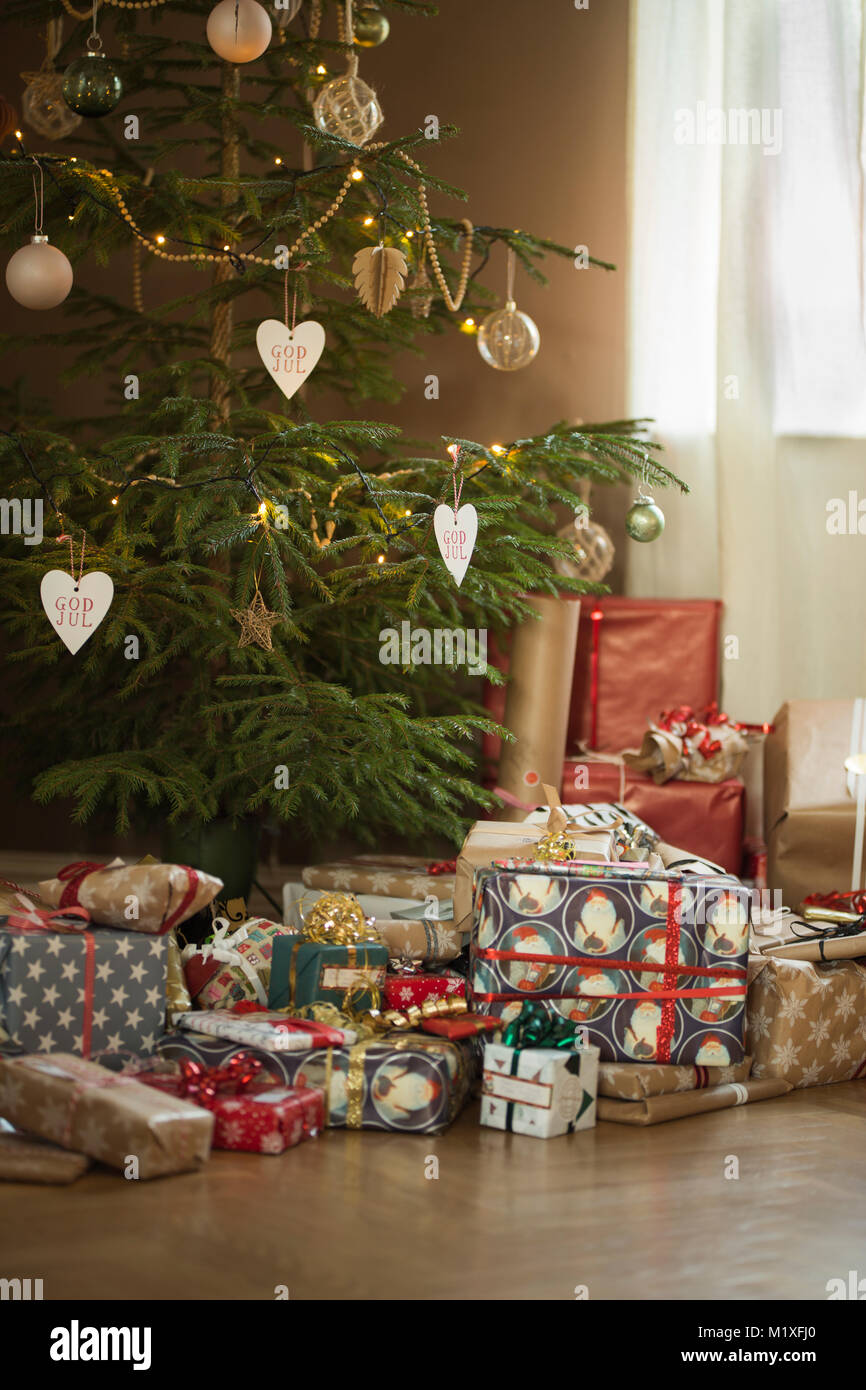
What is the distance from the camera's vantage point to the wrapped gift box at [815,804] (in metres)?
3.08

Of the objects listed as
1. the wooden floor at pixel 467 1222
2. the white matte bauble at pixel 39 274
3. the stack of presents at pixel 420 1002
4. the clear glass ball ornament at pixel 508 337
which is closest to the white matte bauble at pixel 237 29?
the white matte bauble at pixel 39 274

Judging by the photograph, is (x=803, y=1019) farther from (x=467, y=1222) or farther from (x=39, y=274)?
(x=39, y=274)

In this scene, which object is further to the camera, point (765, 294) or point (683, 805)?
point (765, 294)

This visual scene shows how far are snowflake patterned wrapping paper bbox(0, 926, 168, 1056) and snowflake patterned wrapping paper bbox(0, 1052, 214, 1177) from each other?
179 mm

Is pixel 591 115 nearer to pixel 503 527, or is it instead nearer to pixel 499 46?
pixel 499 46

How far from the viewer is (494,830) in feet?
8.07

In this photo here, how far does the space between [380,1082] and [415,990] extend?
0.98ft

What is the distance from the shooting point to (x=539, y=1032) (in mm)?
1982

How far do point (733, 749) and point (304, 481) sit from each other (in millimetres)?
1367

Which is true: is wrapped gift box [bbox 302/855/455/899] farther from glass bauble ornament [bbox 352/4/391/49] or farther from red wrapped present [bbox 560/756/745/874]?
glass bauble ornament [bbox 352/4/391/49]

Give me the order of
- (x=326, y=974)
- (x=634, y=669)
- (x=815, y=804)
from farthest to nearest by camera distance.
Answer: (x=634, y=669) → (x=815, y=804) → (x=326, y=974)

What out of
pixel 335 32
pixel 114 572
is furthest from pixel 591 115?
pixel 114 572

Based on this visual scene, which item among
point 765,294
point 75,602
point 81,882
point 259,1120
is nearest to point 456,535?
point 75,602

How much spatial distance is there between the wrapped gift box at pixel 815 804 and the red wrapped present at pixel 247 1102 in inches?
63.7
